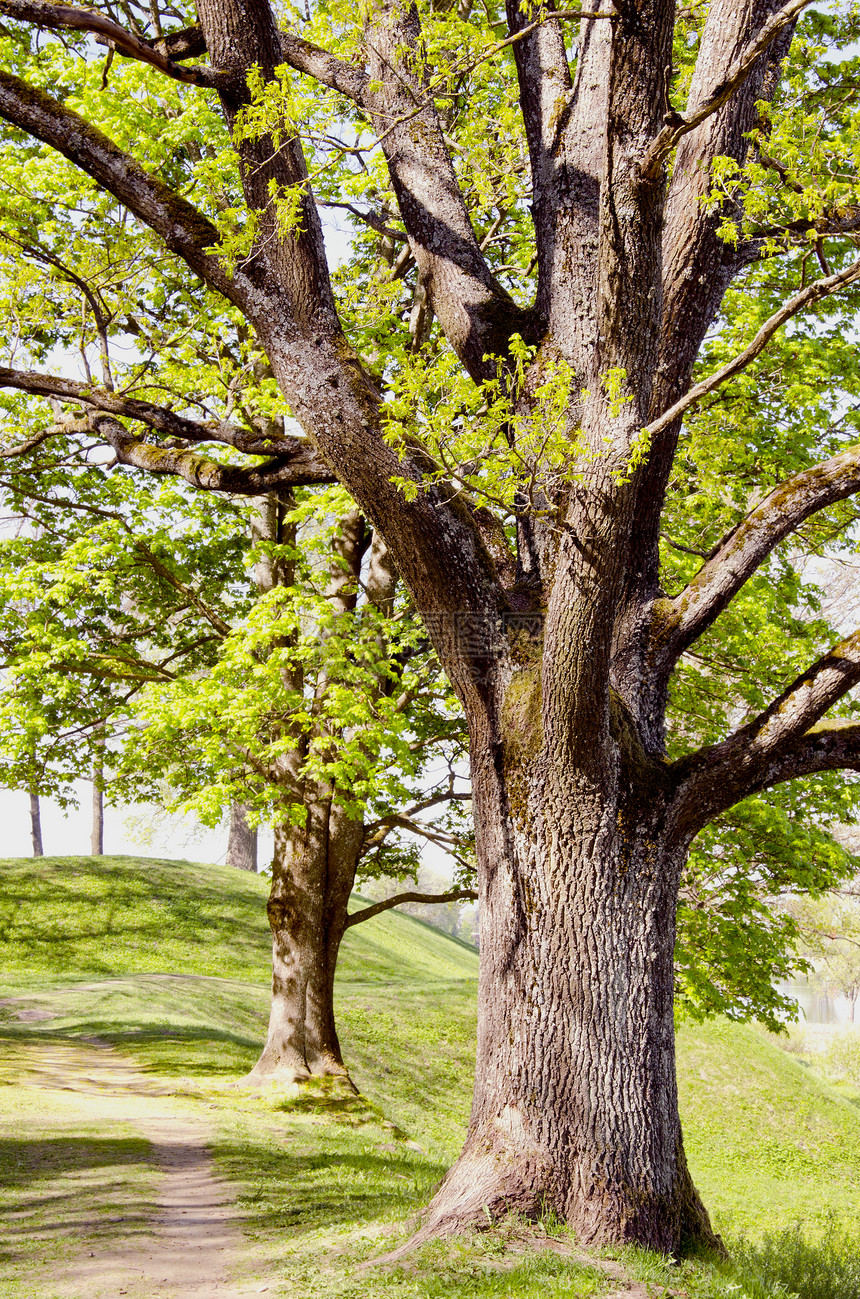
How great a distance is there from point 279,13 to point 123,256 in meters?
3.45

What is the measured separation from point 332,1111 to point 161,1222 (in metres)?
5.41

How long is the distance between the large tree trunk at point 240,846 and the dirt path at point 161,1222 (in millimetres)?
18759

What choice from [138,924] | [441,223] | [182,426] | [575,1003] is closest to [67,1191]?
[575,1003]

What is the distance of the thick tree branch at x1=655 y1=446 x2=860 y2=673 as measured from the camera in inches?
215

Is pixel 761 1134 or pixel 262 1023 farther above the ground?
pixel 262 1023

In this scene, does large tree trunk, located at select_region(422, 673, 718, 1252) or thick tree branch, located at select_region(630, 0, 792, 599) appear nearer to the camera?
large tree trunk, located at select_region(422, 673, 718, 1252)

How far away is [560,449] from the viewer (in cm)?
440

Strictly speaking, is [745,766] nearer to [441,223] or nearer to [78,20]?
[441,223]

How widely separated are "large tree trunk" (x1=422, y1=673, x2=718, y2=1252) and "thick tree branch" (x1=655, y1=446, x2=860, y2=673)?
32.2 inches

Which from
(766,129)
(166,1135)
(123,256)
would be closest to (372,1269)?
(166,1135)

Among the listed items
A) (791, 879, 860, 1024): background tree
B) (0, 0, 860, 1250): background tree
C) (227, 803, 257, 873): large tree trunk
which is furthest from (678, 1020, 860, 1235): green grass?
(227, 803, 257, 873): large tree trunk

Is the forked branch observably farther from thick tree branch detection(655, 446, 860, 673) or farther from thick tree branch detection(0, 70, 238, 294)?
thick tree branch detection(0, 70, 238, 294)

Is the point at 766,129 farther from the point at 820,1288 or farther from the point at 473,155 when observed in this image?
the point at 820,1288

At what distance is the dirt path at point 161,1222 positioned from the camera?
518cm
